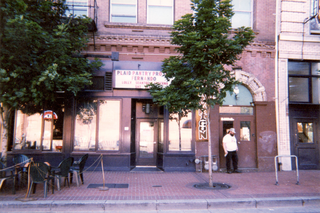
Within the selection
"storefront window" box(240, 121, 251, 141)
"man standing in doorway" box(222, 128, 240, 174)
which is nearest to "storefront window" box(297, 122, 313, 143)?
"storefront window" box(240, 121, 251, 141)

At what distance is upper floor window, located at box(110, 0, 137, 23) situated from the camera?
11953 mm

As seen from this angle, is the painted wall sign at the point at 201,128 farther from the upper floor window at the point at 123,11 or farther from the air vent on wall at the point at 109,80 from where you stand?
the upper floor window at the point at 123,11

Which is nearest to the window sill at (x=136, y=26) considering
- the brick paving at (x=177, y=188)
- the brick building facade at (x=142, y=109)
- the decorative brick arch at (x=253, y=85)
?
the brick building facade at (x=142, y=109)

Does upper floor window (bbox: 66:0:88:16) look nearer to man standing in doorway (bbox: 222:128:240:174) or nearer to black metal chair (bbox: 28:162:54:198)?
black metal chair (bbox: 28:162:54:198)

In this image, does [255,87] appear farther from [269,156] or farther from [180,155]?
[180,155]

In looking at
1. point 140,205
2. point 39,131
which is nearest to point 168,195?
point 140,205

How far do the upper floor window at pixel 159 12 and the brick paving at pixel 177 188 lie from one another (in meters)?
7.03

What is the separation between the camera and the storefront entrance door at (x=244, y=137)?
37.8ft

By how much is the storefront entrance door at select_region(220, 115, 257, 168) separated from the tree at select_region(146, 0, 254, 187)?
374 cm

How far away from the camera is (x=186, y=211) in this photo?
6414mm

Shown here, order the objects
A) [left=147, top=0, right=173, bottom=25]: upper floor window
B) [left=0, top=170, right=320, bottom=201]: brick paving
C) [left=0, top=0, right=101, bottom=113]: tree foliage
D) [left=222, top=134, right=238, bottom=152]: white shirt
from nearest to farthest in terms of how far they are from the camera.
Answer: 1. [left=0, top=0, right=101, bottom=113]: tree foliage
2. [left=0, top=170, right=320, bottom=201]: brick paving
3. [left=222, top=134, right=238, bottom=152]: white shirt
4. [left=147, top=0, right=173, bottom=25]: upper floor window

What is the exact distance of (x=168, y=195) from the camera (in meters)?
7.26

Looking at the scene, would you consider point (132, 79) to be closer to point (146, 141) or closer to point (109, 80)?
point (109, 80)

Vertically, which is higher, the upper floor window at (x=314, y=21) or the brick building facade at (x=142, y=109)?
the upper floor window at (x=314, y=21)
